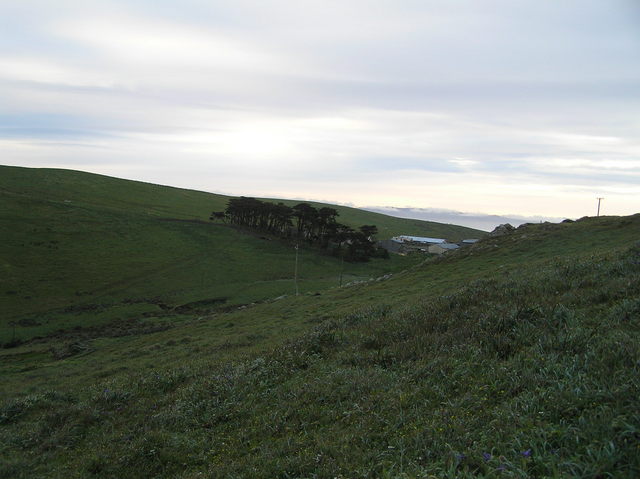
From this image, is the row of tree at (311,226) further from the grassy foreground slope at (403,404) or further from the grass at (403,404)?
the grassy foreground slope at (403,404)

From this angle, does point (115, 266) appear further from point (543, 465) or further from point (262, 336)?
point (543, 465)

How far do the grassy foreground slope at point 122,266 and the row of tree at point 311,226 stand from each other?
19.0 feet

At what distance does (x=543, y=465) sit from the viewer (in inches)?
215

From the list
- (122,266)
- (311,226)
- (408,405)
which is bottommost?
(122,266)

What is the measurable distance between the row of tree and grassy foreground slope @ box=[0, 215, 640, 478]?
78.6 metres

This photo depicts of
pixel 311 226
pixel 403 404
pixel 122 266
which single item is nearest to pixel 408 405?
pixel 403 404

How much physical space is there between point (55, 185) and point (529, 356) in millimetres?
163109

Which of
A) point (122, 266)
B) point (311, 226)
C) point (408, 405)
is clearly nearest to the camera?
point (408, 405)

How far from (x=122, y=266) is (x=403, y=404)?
75.6 m

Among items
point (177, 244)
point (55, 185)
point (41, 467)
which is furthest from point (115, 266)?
point (55, 185)

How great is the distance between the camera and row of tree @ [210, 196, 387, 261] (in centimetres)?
9781

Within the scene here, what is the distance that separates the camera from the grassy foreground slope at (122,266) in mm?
56750

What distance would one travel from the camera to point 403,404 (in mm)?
8508

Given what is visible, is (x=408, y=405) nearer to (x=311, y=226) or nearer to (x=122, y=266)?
(x=122, y=266)
